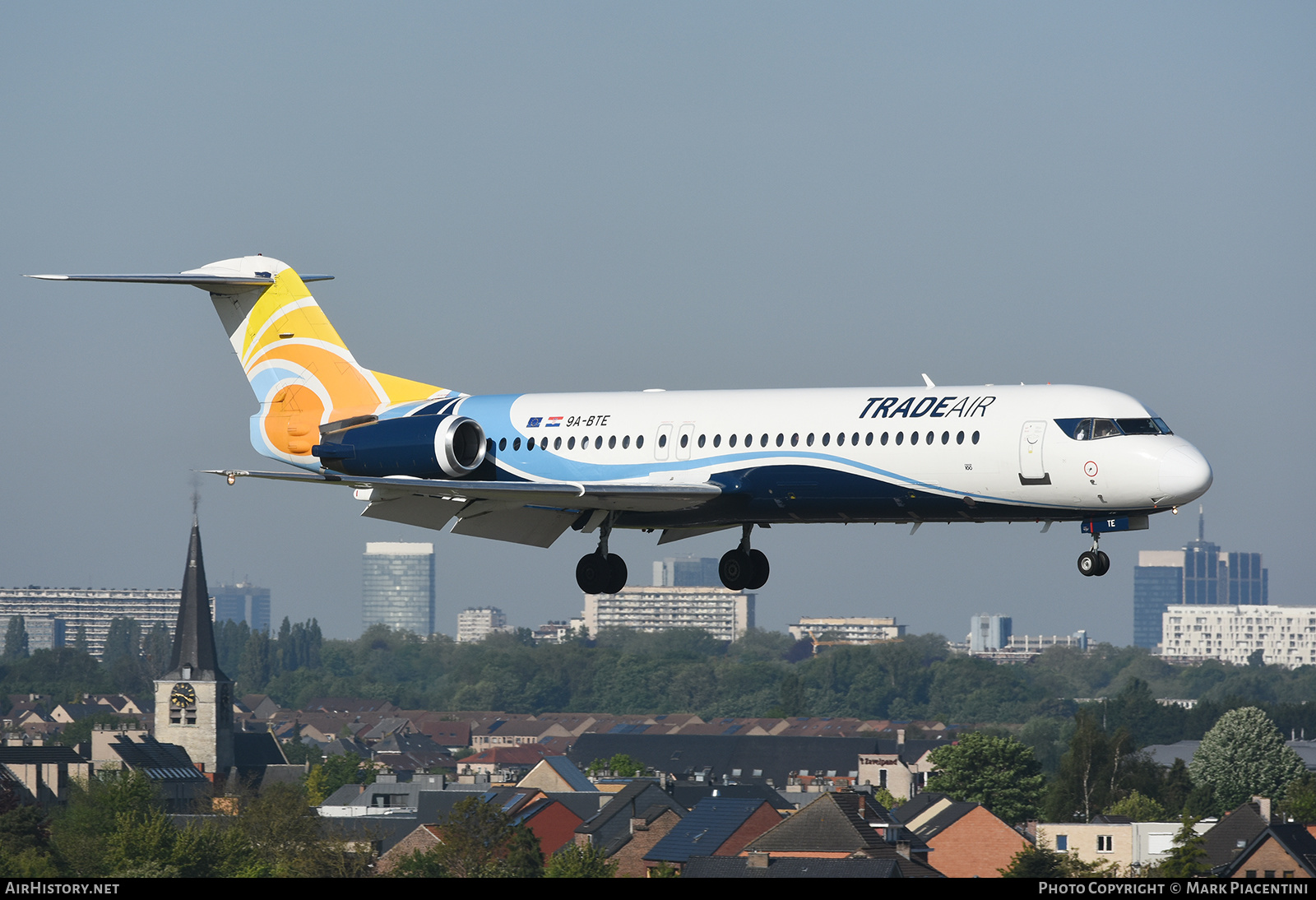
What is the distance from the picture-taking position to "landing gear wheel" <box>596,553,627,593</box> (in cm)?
4284

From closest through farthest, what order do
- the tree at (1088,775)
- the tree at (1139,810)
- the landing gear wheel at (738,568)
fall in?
the landing gear wheel at (738,568), the tree at (1139,810), the tree at (1088,775)

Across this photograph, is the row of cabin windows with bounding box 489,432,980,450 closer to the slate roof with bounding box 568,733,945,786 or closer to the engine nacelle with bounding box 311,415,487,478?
the engine nacelle with bounding box 311,415,487,478

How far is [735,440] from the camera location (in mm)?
39469

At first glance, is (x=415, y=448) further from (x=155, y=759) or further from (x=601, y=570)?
(x=155, y=759)

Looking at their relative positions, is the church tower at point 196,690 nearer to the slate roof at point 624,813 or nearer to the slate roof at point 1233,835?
the slate roof at point 624,813

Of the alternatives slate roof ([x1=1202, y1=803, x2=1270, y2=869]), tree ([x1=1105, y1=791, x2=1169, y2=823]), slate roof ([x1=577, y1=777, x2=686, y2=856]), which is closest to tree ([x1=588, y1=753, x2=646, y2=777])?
tree ([x1=1105, y1=791, x2=1169, y2=823])

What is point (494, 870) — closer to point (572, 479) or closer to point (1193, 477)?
point (572, 479)

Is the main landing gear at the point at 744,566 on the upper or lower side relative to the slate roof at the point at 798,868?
upper

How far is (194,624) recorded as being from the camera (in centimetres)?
17475

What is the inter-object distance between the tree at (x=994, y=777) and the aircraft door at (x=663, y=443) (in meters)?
80.3

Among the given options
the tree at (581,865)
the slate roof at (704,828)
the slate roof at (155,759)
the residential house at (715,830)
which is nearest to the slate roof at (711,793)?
the residential house at (715,830)

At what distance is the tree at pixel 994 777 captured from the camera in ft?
384

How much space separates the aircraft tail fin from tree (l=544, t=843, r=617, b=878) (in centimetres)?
3677
